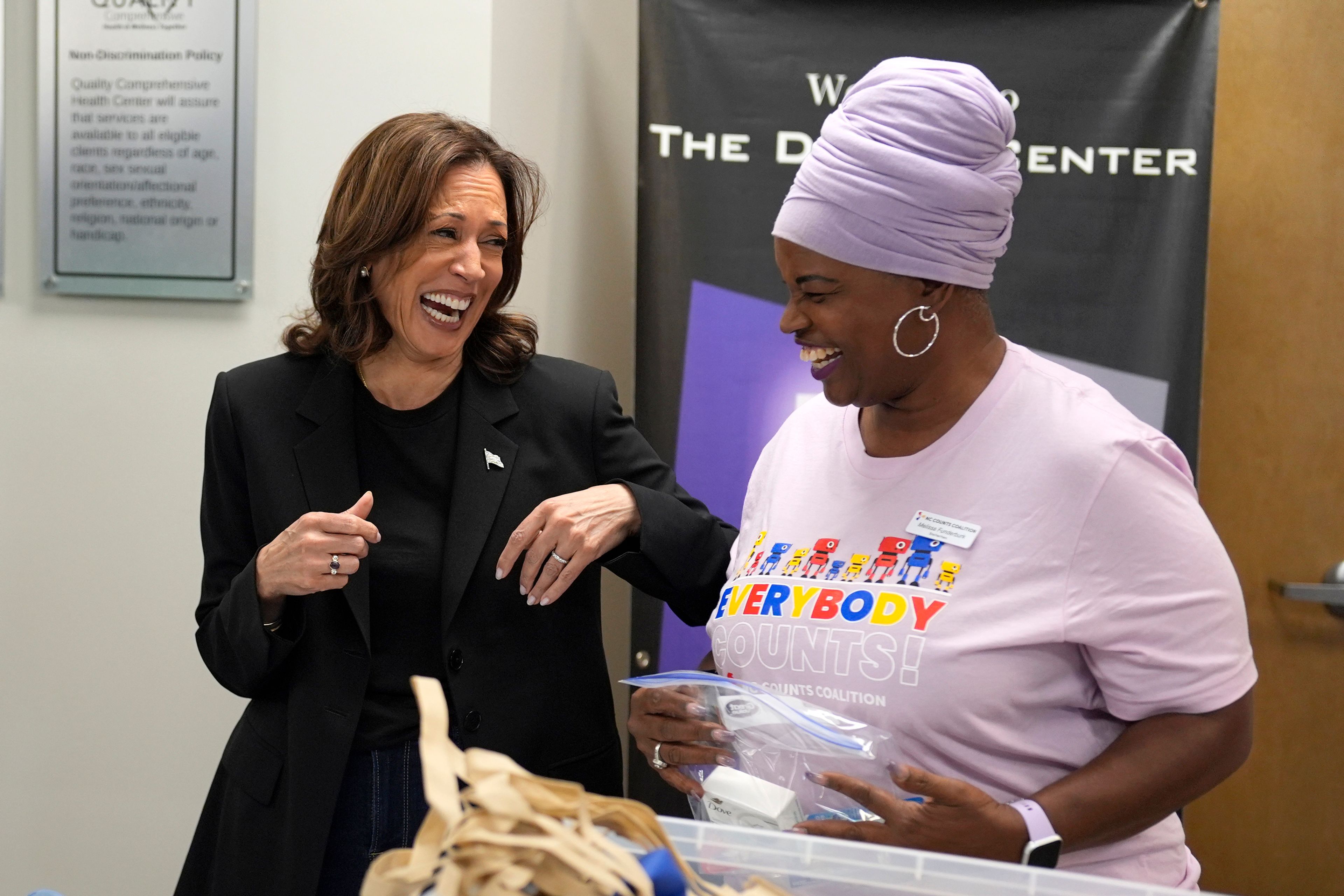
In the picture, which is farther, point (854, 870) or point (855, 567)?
point (855, 567)

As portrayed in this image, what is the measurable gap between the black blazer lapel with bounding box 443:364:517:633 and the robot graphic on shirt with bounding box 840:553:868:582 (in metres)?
0.61

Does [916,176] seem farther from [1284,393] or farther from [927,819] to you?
[1284,393]

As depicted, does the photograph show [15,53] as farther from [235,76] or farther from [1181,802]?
[1181,802]

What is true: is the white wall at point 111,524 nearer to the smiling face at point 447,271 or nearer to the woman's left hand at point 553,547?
the smiling face at point 447,271

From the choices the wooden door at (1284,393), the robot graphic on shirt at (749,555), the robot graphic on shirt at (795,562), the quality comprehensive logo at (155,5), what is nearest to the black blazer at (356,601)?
the robot graphic on shirt at (749,555)

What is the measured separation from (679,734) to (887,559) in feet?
0.95

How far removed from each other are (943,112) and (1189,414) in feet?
5.47

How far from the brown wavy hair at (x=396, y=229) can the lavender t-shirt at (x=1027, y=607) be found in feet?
2.53

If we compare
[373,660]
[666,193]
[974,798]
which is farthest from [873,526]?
[666,193]

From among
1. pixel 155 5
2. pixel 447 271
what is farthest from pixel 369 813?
pixel 155 5

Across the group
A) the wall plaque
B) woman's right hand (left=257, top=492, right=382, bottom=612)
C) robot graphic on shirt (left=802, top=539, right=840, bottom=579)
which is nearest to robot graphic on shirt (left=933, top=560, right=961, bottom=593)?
robot graphic on shirt (left=802, top=539, right=840, bottom=579)

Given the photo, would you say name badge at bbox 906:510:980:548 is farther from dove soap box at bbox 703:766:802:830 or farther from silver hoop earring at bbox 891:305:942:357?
dove soap box at bbox 703:766:802:830

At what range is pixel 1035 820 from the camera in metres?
1.11

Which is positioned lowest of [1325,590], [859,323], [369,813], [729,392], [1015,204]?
[369,813]
